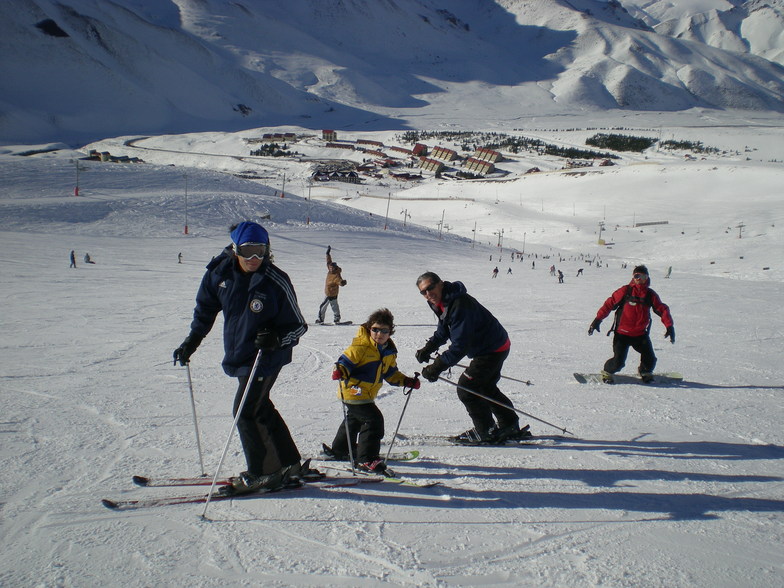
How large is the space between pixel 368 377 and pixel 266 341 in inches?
36.1

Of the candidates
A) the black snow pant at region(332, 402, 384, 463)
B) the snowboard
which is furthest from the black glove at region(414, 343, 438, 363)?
the snowboard

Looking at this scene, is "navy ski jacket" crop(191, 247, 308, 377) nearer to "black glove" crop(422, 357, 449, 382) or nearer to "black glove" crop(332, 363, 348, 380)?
"black glove" crop(332, 363, 348, 380)

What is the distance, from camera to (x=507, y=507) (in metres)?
3.23

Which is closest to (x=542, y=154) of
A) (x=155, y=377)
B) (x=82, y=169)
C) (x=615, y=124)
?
(x=615, y=124)

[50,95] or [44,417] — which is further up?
[50,95]

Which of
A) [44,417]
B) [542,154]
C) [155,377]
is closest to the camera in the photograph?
[44,417]

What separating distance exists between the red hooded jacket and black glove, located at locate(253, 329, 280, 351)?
4.26 m

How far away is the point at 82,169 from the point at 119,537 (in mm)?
40890

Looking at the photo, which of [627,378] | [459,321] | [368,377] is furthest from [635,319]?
[368,377]

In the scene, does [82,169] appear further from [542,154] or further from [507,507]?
[542,154]

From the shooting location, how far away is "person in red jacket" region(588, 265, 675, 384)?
242 inches

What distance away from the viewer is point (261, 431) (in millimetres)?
3311

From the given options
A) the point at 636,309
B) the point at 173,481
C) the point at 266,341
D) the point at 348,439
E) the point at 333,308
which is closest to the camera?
the point at 266,341

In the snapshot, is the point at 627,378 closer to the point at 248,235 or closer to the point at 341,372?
the point at 341,372
